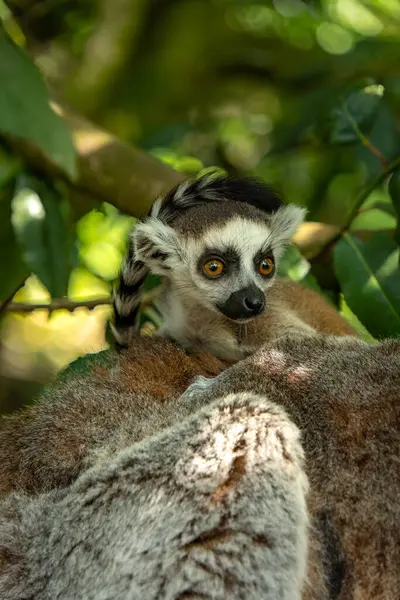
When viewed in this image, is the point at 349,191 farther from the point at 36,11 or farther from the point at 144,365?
the point at 144,365

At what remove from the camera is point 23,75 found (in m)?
4.77

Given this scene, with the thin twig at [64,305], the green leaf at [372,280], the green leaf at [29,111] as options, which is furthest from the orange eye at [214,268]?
the green leaf at [29,111]

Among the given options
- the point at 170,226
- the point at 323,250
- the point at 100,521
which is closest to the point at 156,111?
the point at 323,250

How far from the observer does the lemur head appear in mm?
4418

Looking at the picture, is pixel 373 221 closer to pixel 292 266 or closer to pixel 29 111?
pixel 292 266

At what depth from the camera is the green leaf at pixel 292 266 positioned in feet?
16.6

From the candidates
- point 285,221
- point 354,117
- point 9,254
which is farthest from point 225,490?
point 354,117

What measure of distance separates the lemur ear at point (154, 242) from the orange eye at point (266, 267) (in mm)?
501

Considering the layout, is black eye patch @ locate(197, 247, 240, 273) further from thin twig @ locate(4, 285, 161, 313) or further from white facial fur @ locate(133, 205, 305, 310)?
thin twig @ locate(4, 285, 161, 313)

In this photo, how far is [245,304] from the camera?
431cm

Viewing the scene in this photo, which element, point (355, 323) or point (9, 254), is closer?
point (355, 323)

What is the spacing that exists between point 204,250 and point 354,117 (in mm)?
1703

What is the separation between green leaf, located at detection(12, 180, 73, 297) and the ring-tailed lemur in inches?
27.3

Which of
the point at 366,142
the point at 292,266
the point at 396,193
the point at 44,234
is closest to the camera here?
the point at 396,193
